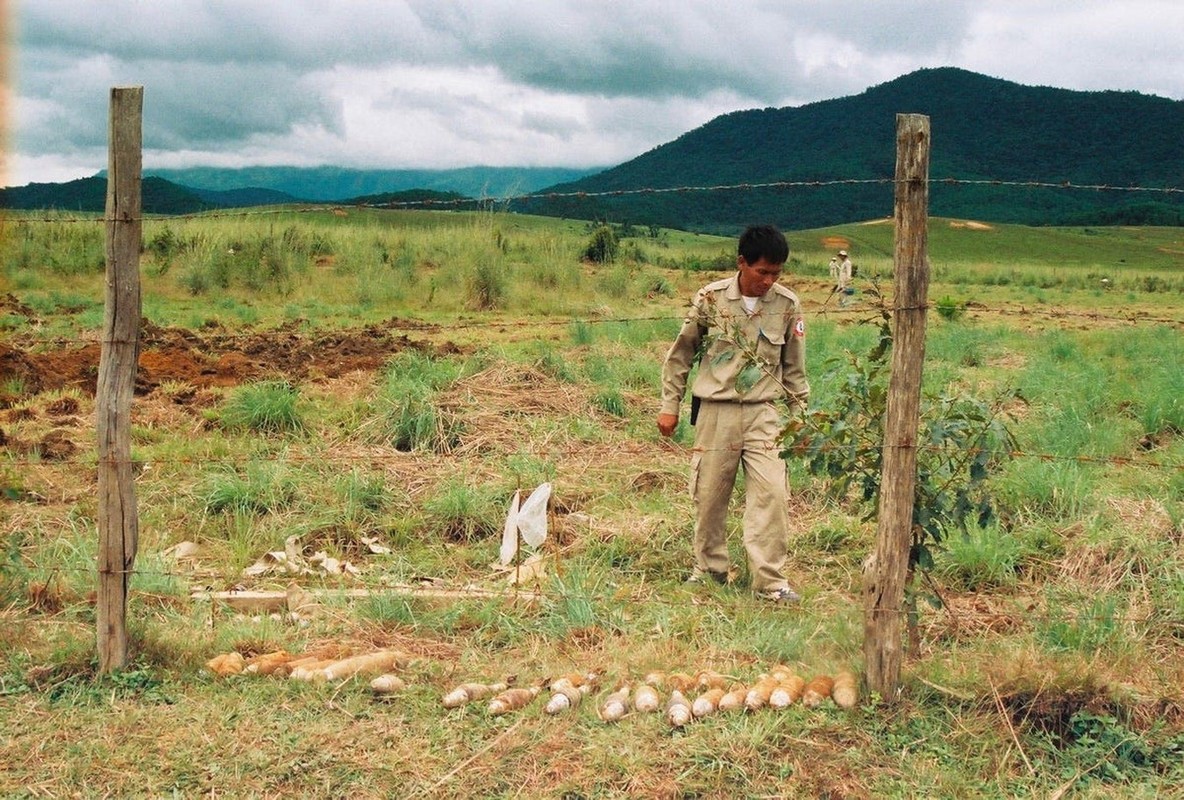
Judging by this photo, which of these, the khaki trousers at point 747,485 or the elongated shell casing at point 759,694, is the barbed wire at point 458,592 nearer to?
the khaki trousers at point 747,485

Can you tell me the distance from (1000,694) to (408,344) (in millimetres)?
7874

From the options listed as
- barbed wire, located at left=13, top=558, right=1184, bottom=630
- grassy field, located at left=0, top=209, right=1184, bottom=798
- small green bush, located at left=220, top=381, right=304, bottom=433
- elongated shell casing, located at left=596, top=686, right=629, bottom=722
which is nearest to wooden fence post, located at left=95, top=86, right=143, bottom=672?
grassy field, located at left=0, top=209, right=1184, bottom=798

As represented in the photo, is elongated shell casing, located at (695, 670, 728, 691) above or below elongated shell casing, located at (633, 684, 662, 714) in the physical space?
above

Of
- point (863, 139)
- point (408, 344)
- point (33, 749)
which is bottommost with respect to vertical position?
point (33, 749)

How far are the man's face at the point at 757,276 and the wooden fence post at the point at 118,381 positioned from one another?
2.47 meters

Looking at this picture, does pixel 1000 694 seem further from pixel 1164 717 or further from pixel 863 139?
pixel 863 139

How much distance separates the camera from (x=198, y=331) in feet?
39.0

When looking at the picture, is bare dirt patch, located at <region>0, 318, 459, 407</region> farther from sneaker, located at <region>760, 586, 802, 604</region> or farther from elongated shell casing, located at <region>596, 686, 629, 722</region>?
elongated shell casing, located at <region>596, 686, 629, 722</region>

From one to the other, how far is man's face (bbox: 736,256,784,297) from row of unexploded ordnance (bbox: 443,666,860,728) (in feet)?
5.92

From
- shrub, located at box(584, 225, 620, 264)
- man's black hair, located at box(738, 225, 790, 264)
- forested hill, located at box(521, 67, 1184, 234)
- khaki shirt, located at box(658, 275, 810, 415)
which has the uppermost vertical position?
forested hill, located at box(521, 67, 1184, 234)

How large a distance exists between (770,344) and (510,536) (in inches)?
63.1

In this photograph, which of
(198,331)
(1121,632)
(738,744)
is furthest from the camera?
(198,331)

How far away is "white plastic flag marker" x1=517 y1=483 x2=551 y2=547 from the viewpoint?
5.15m

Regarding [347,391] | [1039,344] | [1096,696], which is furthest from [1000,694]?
[1039,344]
